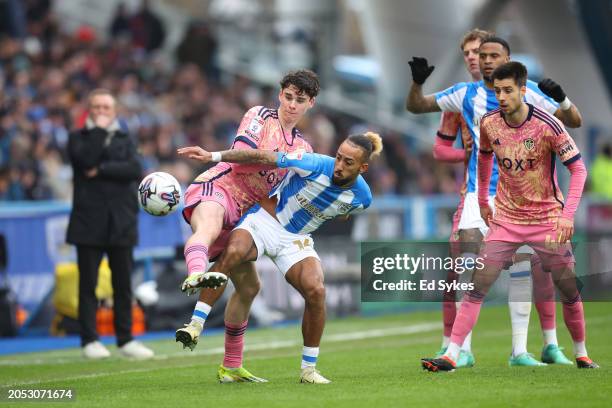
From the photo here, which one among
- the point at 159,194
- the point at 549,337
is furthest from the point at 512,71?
the point at 159,194

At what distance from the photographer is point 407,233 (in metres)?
20.8

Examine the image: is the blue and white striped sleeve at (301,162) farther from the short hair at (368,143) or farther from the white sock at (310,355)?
the white sock at (310,355)

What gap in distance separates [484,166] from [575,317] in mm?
1413

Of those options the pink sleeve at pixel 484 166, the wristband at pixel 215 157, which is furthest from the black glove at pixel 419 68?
the wristband at pixel 215 157

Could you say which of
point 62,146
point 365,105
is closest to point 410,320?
point 62,146

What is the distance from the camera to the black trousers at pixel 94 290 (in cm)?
1275

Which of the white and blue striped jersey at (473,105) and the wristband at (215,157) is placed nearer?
the wristband at (215,157)

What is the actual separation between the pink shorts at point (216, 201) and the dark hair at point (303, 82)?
0.97 metres

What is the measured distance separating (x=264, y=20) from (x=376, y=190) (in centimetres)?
888

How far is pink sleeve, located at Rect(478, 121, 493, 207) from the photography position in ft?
32.3

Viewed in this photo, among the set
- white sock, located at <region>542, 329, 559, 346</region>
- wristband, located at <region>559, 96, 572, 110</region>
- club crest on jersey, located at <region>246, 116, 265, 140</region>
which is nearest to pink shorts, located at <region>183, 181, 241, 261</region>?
club crest on jersey, located at <region>246, 116, 265, 140</region>

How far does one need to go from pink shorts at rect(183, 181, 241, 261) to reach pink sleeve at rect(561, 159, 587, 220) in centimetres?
256

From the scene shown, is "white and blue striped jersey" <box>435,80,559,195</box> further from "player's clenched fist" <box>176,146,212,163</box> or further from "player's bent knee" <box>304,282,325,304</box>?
"player's clenched fist" <box>176,146,212,163</box>

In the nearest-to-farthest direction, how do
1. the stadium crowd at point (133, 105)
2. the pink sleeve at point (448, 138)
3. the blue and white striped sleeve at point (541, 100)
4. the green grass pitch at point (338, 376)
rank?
the green grass pitch at point (338, 376) < the blue and white striped sleeve at point (541, 100) < the pink sleeve at point (448, 138) < the stadium crowd at point (133, 105)
